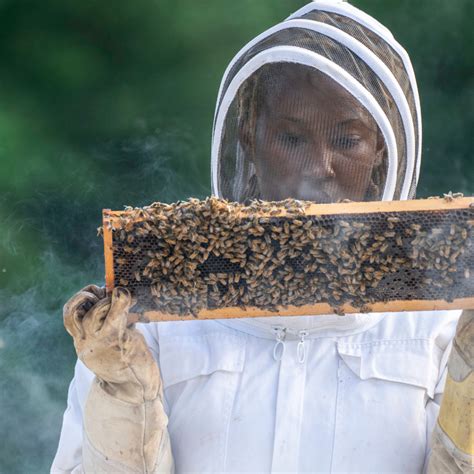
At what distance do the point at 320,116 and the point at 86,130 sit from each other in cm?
171

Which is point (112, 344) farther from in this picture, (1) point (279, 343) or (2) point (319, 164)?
(2) point (319, 164)

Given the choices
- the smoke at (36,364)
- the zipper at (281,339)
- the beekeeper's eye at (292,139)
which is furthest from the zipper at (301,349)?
the smoke at (36,364)

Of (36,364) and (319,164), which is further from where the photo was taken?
(36,364)

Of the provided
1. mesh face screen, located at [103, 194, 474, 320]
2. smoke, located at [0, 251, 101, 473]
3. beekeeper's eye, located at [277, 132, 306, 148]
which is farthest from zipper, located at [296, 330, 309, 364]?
smoke, located at [0, 251, 101, 473]

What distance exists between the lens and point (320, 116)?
2275 millimetres

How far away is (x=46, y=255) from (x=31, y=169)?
307 millimetres

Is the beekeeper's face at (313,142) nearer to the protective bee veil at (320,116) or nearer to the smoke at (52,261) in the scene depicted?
the protective bee veil at (320,116)

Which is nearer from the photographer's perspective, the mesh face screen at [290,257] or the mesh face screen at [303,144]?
the mesh face screen at [290,257]

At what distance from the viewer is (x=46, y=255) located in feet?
12.4

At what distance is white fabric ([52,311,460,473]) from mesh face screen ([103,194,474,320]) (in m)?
0.28

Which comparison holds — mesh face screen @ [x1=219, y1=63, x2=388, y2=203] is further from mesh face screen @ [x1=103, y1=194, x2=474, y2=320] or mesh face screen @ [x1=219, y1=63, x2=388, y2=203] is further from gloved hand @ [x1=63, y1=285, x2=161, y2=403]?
gloved hand @ [x1=63, y1=285, x2=161, y2=403]

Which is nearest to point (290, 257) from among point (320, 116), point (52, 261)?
point (320, 116)

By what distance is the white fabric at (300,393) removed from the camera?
2.15 m

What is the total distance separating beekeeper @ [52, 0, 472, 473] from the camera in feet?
6.86
